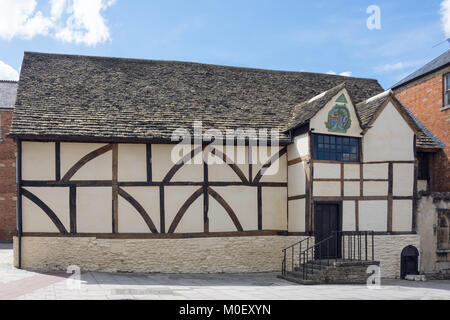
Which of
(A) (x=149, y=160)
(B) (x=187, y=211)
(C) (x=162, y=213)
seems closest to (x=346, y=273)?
(B) (x=187, y=211)

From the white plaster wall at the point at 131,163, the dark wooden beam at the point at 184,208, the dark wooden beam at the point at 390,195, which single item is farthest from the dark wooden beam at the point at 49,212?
the dark wooden beam at the point at 390,195

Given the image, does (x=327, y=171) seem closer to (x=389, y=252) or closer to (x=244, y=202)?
(x=244, y=202)

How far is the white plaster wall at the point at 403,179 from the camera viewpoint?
55.6 ft

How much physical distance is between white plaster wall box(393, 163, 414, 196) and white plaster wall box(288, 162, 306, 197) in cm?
338

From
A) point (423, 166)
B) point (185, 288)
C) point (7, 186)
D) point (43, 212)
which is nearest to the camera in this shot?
point (185, 288)

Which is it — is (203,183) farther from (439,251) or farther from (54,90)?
(439,251)

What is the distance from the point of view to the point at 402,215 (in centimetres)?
1689

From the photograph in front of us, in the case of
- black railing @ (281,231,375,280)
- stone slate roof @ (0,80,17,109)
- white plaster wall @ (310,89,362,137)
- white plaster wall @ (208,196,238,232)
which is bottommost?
black railing @ (281,231,375,280)

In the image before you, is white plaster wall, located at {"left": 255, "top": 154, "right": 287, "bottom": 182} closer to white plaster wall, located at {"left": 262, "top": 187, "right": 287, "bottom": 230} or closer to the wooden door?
white plaster wall, located at {"left": 262, "top": 187, "right": 287, "bottom": 230}

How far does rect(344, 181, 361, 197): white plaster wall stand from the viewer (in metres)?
16.6

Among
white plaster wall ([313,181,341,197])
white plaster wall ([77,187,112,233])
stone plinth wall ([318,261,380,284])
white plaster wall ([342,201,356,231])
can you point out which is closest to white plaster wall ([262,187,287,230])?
white plaster wall ([313,181,341,197])

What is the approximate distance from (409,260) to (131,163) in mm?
10370
